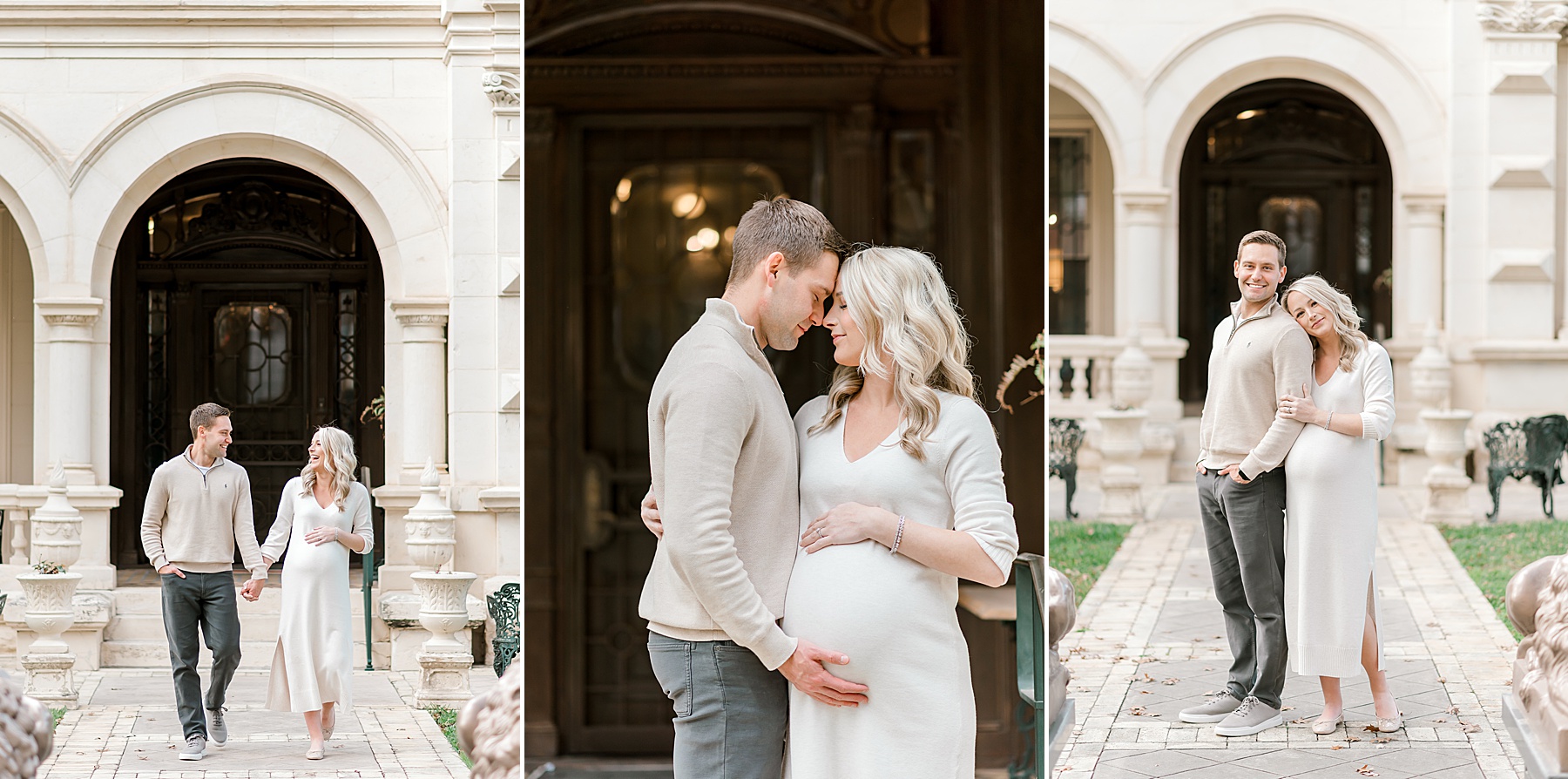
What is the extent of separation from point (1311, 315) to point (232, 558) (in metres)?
4.17

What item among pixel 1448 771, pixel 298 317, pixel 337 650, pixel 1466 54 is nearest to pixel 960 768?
pixel 1448 771

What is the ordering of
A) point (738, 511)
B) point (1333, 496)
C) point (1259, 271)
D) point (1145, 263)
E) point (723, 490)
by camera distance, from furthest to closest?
point (1145, 263), point (1333, 496), point (1259, 271), point (738, 511), point (723, 490)

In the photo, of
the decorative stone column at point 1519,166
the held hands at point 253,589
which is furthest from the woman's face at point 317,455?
the decorative stone column at point 1519,166

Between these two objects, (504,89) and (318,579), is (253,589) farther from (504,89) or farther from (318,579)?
(504,89)

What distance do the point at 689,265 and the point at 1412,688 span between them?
358 centimetres

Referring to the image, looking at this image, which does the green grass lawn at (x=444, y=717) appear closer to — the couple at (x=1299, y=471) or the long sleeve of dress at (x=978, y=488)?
the couple at (x=1299, y=471)

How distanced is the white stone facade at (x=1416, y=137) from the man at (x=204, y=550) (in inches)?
276

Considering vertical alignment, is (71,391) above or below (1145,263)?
below

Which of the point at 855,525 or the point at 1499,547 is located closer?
the point at 855,525

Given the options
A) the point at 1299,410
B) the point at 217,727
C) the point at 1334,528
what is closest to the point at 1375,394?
the point at 1299,410

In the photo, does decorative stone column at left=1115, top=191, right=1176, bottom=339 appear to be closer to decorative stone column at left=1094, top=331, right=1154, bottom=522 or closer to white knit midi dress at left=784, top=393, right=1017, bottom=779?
decorative stone column at left=1094, top=331, right=1154, bottom=522

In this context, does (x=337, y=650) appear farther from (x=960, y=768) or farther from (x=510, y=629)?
(x=960, y=768)

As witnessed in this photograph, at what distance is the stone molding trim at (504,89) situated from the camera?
515 cm

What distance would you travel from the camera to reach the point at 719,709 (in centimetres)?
271
